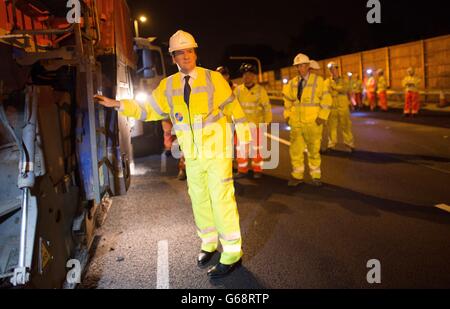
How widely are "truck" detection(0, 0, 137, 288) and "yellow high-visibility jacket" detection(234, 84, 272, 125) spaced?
10.1 feet

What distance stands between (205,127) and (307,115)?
9.96 ft

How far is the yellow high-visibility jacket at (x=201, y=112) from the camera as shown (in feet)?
12.4

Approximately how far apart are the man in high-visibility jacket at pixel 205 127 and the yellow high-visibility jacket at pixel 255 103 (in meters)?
3.53

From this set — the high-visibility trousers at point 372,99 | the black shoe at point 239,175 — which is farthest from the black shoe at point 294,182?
the high-visibility trousers at point 372,99

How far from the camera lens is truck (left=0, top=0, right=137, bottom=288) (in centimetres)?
295

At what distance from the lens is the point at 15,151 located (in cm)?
331

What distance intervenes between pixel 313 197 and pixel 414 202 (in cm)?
128

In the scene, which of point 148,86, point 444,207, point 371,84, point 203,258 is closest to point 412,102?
point 371,84

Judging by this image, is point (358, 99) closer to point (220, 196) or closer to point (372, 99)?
point (372, 99)

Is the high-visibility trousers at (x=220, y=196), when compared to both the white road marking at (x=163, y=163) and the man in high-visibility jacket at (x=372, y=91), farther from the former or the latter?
the man in high-visibility jacket at (x=372, y=91)

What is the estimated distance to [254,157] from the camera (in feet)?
23.9

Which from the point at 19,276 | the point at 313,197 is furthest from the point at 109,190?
the point at 313,197

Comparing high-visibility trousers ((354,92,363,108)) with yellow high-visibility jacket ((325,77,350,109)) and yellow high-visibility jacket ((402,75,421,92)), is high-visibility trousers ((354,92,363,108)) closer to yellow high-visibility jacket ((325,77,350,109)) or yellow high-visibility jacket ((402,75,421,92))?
yellow high-visibility jacket ((402,75,421,92))

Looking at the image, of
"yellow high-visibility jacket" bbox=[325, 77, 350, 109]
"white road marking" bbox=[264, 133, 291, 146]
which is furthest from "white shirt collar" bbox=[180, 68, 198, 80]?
"white road marking" bbox=[264, 133, 291, 146]
